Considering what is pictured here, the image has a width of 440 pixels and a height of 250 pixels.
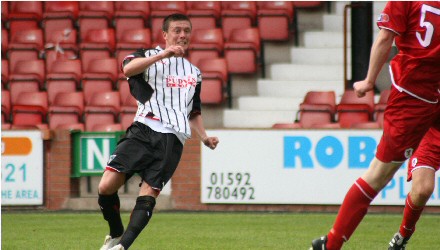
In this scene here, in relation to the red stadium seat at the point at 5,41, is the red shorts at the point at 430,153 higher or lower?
lower

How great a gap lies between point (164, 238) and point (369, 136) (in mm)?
3749

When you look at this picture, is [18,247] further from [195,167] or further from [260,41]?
[260,41]

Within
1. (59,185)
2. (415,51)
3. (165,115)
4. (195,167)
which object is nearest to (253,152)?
(195,167)

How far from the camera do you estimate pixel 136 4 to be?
17281 millimetres

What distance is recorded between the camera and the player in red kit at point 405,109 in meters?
5.84

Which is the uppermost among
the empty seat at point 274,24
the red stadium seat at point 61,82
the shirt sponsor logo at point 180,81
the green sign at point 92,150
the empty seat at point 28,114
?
the empty seat at point 274,24

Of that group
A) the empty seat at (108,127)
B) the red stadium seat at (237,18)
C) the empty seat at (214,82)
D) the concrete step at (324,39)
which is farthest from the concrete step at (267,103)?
the empty seat at (108,127)

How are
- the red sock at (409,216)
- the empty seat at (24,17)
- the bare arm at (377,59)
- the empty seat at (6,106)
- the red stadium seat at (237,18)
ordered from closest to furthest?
1. the bare arm at (377,59)
2. the red sock at (409,216)
3. the empty seat at (6,106)
4. the red stadium seat at (237,18)
5. the empty seat at (24,17)

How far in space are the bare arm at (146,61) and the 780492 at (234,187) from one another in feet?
18.5

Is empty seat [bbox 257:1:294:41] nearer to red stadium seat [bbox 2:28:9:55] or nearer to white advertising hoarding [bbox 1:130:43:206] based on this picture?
red stadium seat [bbox 2:28:9:55]

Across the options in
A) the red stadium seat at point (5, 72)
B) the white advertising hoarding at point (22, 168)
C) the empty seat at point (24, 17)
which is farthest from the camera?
the empty seat at point (24, 17)

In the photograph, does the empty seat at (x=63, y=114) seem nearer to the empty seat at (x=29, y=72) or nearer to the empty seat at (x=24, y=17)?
the empty seat at (x=29, y=72)

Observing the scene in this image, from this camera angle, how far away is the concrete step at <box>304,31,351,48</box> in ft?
51.9

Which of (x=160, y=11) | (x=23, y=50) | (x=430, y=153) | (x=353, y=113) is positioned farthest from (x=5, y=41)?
(x=430, y=153)
